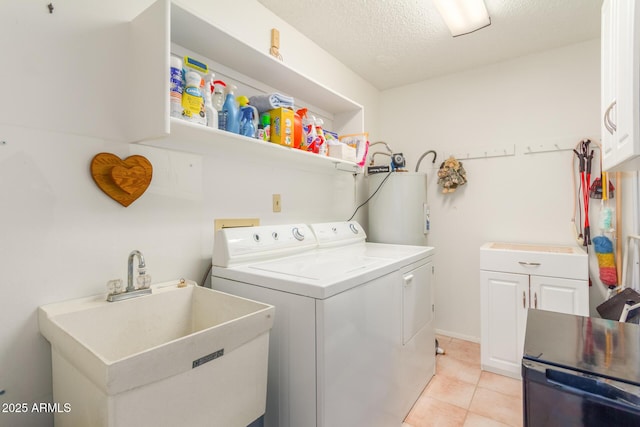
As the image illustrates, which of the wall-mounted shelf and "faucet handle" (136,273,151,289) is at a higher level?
the wall-mounted shelf

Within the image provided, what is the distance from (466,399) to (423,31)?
2402mm

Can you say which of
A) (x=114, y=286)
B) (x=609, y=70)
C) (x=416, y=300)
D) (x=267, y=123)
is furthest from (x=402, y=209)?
(x=114, y=286)

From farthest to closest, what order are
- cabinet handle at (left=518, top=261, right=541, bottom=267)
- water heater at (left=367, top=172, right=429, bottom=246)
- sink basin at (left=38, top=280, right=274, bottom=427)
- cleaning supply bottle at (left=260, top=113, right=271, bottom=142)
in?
water heater at (left=367, top=172, right=429, bottom=246)
cabinet handle at (left=518, top=261, right=541, bottom=267)
cleaning supply bottle at (left=260, top=113, right=271, bottom=142)
sink basin at (left=38, top=280, right=274, bottom=427)

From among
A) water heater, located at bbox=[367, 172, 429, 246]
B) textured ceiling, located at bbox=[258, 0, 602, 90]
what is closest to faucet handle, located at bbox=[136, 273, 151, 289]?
textured ceiling, located at bbox=[258, 0, 602, 90]

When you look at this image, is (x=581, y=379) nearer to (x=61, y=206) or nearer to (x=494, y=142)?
(x=61, y=206)

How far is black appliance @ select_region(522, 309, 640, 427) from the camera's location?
71 cm

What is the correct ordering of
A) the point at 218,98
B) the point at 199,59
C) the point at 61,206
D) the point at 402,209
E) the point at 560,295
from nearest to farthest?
the point at 61,206, the point at 218,98, the point at 199,59, the point at 560,295, the point at 402,209

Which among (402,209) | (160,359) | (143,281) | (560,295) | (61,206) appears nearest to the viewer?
(160,359)

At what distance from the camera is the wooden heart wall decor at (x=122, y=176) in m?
1.15

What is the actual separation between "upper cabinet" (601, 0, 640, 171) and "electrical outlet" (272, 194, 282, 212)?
1533mm

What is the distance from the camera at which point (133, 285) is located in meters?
1.18

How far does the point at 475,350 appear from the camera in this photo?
2.54m

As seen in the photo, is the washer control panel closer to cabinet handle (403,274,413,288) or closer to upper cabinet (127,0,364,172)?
upper cabinet (127,0,364,172)

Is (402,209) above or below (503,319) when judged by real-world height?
above
